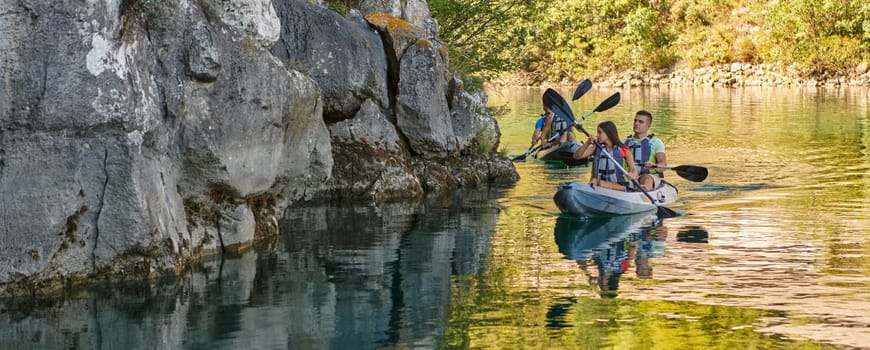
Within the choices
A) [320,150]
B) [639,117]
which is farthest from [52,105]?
[639,117]

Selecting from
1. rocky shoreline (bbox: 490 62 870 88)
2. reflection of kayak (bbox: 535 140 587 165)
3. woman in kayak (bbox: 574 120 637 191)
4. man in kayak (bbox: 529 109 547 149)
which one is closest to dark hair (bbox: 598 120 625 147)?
woman in kayak (bbox: 574 120 637 191)

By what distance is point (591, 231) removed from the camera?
44.7 feet

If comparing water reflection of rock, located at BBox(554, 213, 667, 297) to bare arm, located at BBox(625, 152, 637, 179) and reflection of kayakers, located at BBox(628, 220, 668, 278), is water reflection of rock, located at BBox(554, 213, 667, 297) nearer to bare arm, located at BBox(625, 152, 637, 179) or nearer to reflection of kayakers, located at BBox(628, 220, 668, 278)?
reflection of kayakers, located at BBox(628, 220, 668, 278)

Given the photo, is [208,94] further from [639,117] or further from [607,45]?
[607,45]

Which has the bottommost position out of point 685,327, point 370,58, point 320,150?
point 685,327

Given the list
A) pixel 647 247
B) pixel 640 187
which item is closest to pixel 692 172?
pixel 640 187

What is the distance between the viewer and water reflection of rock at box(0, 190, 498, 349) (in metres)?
8.40

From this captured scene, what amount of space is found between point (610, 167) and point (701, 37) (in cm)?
4514

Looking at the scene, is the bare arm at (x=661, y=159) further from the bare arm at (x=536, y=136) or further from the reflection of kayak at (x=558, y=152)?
the bare arm at (x=536, y=136)

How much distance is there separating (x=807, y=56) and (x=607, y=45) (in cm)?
1444

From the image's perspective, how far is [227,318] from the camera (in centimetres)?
907

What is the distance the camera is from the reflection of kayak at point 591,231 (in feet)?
40.4

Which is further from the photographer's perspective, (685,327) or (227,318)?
(227,318)

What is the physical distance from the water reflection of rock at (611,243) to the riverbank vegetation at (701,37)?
88.1ft
